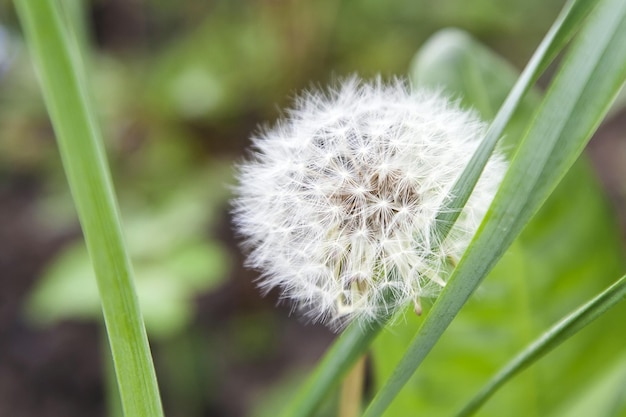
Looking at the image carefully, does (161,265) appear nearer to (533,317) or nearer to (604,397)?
(533,317)

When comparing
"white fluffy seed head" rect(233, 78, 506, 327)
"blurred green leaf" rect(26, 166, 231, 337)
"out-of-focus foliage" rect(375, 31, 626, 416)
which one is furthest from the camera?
"blurred green leaf" rect(26, 166, 231, 337)

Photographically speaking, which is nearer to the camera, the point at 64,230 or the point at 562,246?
the point at 562,246

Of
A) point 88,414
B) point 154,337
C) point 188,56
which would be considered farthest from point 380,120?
point 188,56

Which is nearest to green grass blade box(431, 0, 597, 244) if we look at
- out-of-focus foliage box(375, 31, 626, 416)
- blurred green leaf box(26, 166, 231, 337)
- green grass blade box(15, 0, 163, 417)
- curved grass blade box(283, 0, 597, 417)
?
curved grass blade box(283, 0, 597, 417)

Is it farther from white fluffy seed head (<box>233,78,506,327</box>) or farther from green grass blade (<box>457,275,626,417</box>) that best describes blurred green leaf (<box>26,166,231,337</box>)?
green grass blade (<box>457,275,626,417</box>)

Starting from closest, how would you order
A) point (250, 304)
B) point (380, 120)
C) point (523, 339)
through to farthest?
point (380, 120), point (523, 339), point (250, 304)

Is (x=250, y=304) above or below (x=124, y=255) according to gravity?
above

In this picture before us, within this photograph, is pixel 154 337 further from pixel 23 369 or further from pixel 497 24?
pixel 497 24
